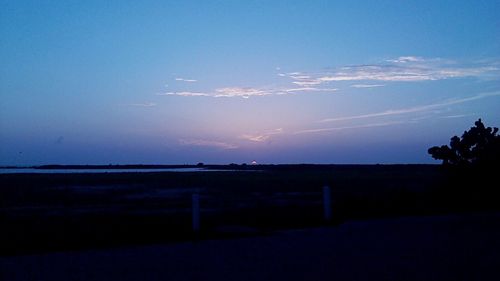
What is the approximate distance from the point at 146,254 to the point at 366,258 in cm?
485

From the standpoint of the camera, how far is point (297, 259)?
42.5ft

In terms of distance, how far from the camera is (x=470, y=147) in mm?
31578

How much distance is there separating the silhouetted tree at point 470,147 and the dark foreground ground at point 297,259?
13.8 meters

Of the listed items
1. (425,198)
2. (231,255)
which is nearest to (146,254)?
(231,255)

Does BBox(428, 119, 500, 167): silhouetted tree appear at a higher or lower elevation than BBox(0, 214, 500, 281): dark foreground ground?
higher

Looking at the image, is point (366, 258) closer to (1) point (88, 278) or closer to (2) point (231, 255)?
(2) point (231, 255)

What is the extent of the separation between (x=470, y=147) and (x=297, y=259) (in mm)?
21299

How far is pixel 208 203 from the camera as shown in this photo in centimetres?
3541

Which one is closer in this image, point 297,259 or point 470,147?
point 297,259

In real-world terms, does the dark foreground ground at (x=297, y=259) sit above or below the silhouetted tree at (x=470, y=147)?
below

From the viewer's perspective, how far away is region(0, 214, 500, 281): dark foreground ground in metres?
11.2

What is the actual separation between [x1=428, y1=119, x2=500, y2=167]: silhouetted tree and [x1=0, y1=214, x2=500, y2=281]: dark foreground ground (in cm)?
1379

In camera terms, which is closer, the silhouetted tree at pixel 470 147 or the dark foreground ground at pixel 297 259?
the dark foreground ground at pixel 297 259

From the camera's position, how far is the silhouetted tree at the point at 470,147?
101ft
